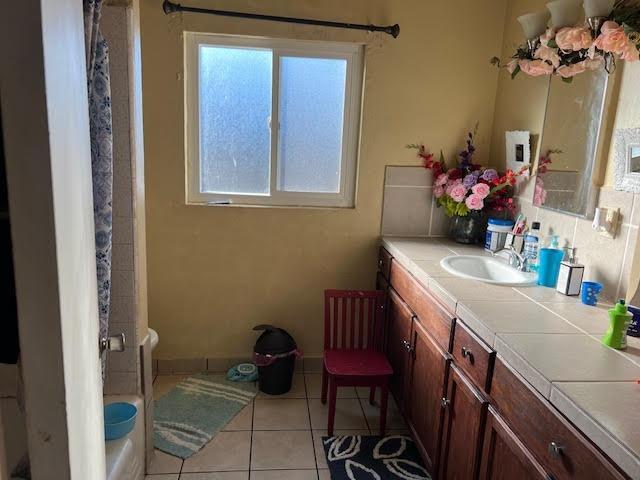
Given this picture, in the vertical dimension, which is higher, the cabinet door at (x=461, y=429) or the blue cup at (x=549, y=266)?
the blue cup at (x=549, y=266)

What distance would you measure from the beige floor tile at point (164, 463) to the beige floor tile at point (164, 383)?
0.47 metres

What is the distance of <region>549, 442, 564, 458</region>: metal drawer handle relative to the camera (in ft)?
Answer: 3.42

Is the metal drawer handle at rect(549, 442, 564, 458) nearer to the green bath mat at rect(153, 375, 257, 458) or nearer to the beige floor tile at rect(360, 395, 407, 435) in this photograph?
the beige floor tile at rect(360, 395, 407, 435)

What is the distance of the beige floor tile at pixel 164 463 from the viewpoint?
6.38 feet

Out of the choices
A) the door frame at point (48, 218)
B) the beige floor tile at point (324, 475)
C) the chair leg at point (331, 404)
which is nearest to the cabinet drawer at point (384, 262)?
the chair leg at point (331, 404)

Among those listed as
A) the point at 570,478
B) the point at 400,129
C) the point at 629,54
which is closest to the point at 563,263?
the point at 629,54

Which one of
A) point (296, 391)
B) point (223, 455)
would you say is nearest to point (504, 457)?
point (223, 455)

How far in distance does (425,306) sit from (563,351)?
733 mm

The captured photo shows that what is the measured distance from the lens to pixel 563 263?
67.4 inches

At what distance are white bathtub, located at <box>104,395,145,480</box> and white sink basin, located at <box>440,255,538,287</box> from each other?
1.37m

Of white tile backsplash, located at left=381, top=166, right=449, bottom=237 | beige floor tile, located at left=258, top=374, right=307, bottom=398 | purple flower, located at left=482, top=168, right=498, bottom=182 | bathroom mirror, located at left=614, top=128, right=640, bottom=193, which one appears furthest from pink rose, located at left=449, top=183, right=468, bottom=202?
beige floor tile, located at left=258, top=374, right=307, bottom=398

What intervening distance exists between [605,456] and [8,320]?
113 cm

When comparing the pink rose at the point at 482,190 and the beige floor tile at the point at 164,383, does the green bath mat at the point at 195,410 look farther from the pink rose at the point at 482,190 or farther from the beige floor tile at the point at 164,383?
the pink rose at the point at 482,190

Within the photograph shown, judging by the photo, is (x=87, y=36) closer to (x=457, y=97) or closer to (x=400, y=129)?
(x=400, y=129)
